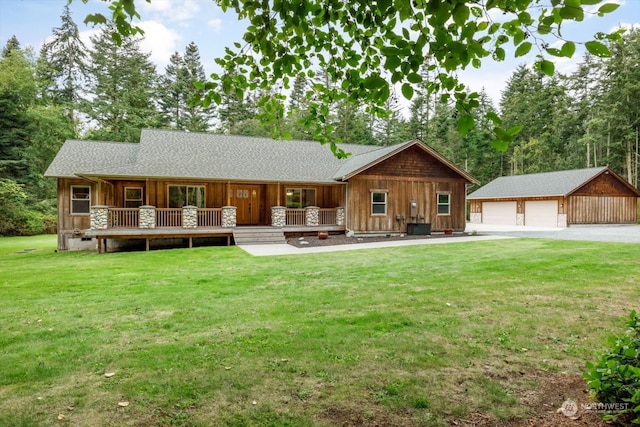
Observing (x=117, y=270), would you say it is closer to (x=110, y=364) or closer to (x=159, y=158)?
(x=110, y=364)

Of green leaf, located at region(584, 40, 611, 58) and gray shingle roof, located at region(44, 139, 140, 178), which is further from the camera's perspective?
gray shingle roof, located at region(44, 139, 140, 178)

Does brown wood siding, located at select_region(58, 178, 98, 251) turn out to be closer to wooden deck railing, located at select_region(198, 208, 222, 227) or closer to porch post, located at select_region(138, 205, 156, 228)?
porch post, located at select_region(138, 205, 156, 228)

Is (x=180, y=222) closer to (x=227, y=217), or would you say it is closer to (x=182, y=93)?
(x=227, y=217)

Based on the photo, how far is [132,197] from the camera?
16.3m

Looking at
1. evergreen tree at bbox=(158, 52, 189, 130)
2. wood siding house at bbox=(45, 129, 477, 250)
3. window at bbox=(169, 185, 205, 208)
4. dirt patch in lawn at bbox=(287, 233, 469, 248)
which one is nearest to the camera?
dirt patch in lawn at bbox=(287, 233, 469, 248)

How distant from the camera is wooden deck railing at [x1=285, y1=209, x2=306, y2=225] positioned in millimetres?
17375

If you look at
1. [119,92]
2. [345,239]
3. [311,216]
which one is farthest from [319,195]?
[119,92]

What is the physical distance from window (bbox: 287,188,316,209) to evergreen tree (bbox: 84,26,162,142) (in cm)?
2031

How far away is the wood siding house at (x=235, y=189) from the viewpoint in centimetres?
1524

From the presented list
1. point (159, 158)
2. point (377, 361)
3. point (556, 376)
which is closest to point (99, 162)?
point (159, 158)

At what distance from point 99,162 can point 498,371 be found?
1776 centimetres

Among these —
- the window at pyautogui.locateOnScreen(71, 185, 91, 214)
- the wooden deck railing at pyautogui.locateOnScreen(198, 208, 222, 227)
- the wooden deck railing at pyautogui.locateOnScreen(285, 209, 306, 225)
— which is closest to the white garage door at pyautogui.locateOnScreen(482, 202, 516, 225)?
the wooden deck railing at pyautogui.locateOnScreen(285, 209, 306, 225)

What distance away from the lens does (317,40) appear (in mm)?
3701

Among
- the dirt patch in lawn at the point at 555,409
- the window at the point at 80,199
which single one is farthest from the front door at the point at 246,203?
the dirt patch in lawn at the point at 555,409
